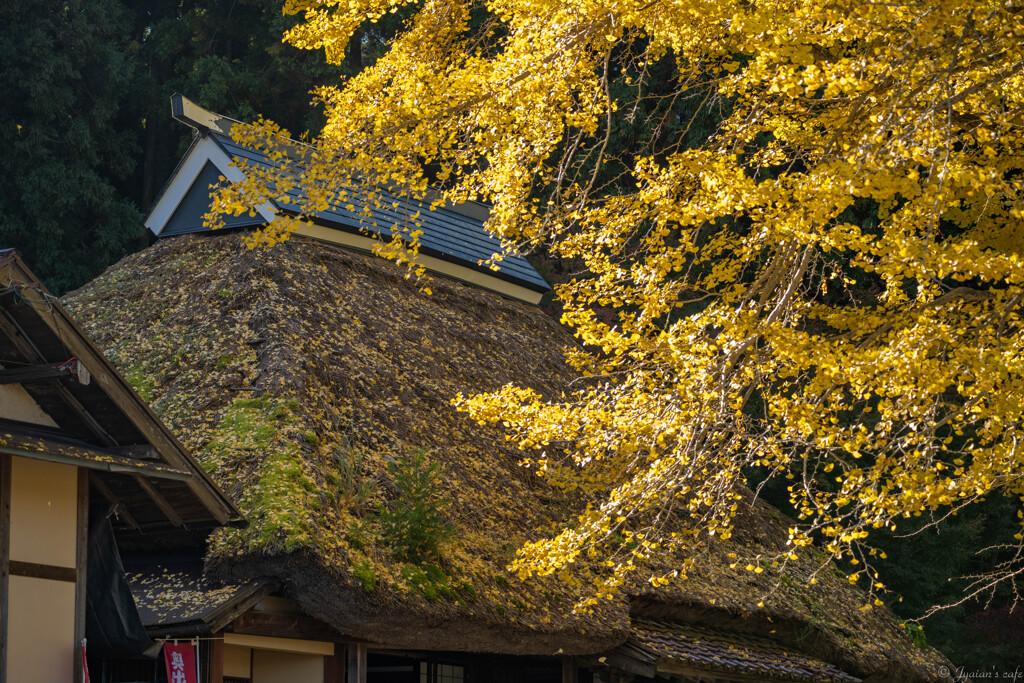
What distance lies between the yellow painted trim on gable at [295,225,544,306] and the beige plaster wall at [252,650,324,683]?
4.96 metres

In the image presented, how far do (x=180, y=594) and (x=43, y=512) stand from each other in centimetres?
123

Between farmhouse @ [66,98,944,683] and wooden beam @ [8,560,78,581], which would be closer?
wooden beam @ [8,560,78,581]

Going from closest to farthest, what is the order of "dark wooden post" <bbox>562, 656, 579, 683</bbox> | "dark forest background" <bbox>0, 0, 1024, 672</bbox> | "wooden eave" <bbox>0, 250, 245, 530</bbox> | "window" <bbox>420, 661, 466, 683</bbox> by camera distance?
"wooden eave" <bbox>0, 250, 245, 530</bbox>, "window" <bbox>420, 661, 466, 683</bbox>, "dark wooden post" <bbox>562, 656, 579, 683</bbox>, "dark forest background" <bbox>0, 0, 1024, 672</bbox>

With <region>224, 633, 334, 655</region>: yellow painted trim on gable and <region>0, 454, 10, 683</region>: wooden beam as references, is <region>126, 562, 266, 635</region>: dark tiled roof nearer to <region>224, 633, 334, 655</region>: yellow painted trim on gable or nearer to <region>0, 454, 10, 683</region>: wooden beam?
<region>224, 633, 334, 655</region>: yellow painted trim on gable

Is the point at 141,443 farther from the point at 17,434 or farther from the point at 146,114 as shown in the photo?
the point at 146,114

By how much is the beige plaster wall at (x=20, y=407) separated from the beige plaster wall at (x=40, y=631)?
3.15 ft

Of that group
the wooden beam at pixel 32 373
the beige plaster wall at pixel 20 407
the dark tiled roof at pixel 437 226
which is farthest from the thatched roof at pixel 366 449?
the wooden beam at pixel 32 373

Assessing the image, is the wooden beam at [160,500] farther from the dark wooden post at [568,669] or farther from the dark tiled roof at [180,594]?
the dark wooden post at [568,669]

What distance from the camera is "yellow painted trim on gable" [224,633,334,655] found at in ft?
22.4

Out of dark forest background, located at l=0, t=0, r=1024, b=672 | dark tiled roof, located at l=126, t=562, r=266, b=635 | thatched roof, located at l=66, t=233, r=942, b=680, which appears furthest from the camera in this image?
dark forest background, located at l=0, t=0, r=1024, b=672

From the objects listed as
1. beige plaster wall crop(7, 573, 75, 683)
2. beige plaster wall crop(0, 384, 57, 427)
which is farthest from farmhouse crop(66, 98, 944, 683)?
beige plaster wall crop(0, 384, 57, 427)

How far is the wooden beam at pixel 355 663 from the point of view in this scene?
7.41m

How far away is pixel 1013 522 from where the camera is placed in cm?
1672

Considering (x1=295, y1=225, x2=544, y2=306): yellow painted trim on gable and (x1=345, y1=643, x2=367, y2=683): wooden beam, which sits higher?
(x1=295, y1=225, x2=544, y2=306): yellow painted trim on gable
